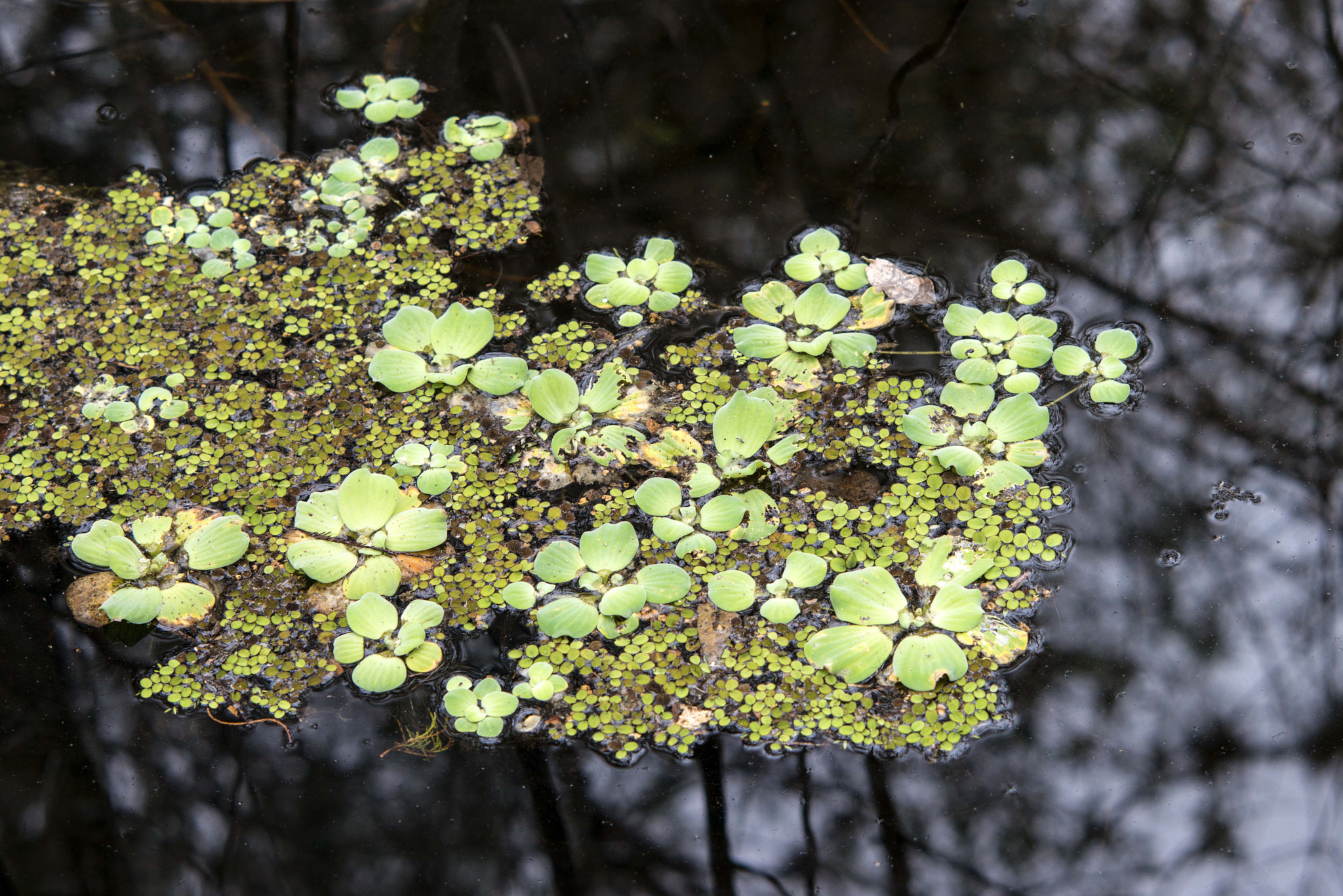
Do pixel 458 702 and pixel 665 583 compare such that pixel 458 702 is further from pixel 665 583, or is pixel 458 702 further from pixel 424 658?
pixel 665 583

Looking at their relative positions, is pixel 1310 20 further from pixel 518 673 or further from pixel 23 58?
pixel 23 58

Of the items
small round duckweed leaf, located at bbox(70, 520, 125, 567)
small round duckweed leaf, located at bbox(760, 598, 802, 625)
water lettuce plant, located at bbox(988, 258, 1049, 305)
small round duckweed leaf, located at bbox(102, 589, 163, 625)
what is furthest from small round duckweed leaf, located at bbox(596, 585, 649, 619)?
water lettuce plant, located at bbox(988, 258, 1049, 305)

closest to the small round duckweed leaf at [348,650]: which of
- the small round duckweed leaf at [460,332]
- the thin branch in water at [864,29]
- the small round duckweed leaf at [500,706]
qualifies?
the small round duckweed leaf at [500,706]

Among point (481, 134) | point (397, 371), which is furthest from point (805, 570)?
point (481, 134)

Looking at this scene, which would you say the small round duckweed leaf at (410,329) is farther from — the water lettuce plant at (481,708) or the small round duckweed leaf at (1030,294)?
the small round duckweed leaf at (1030,294)

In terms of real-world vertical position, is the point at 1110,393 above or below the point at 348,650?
above

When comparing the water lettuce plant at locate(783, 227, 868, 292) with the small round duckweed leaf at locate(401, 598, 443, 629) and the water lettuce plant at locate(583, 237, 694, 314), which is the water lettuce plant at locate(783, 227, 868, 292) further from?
the small round duckweed leaf at locate(401, 598, 443, 629)
